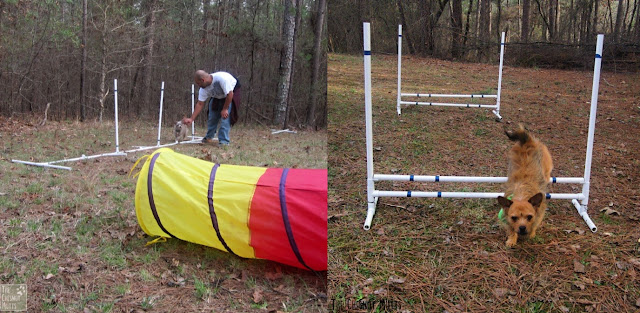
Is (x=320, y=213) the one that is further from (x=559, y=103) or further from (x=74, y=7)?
(x=74, y=7)

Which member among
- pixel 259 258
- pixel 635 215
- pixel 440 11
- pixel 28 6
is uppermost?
pixel 28 6

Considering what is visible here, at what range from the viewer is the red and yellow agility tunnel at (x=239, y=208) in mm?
2168

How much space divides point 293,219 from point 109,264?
3.12 feet

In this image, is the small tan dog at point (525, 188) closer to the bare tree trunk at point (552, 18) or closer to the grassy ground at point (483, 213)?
the grassy ground at point (483, 213)

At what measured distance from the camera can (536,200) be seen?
2.10 m

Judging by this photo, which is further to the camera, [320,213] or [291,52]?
[291,52]

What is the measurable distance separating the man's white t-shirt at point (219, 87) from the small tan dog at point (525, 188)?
3641 millimetres

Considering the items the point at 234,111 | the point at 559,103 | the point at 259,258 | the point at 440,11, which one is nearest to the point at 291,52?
the point at 234,111

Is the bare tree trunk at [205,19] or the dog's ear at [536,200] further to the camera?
the bare tree trunk at [205,19]

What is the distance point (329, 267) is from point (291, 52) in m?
7.90

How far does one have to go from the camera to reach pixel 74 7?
8336 mm

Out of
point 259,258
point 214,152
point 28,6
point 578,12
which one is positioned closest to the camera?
point 259,258

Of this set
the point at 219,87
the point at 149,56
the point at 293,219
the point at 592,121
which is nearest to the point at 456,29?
the point at 219,87

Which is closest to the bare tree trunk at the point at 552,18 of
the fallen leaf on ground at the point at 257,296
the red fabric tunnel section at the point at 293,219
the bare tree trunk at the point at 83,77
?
the red fabric tunnel section at the point at 293,219
